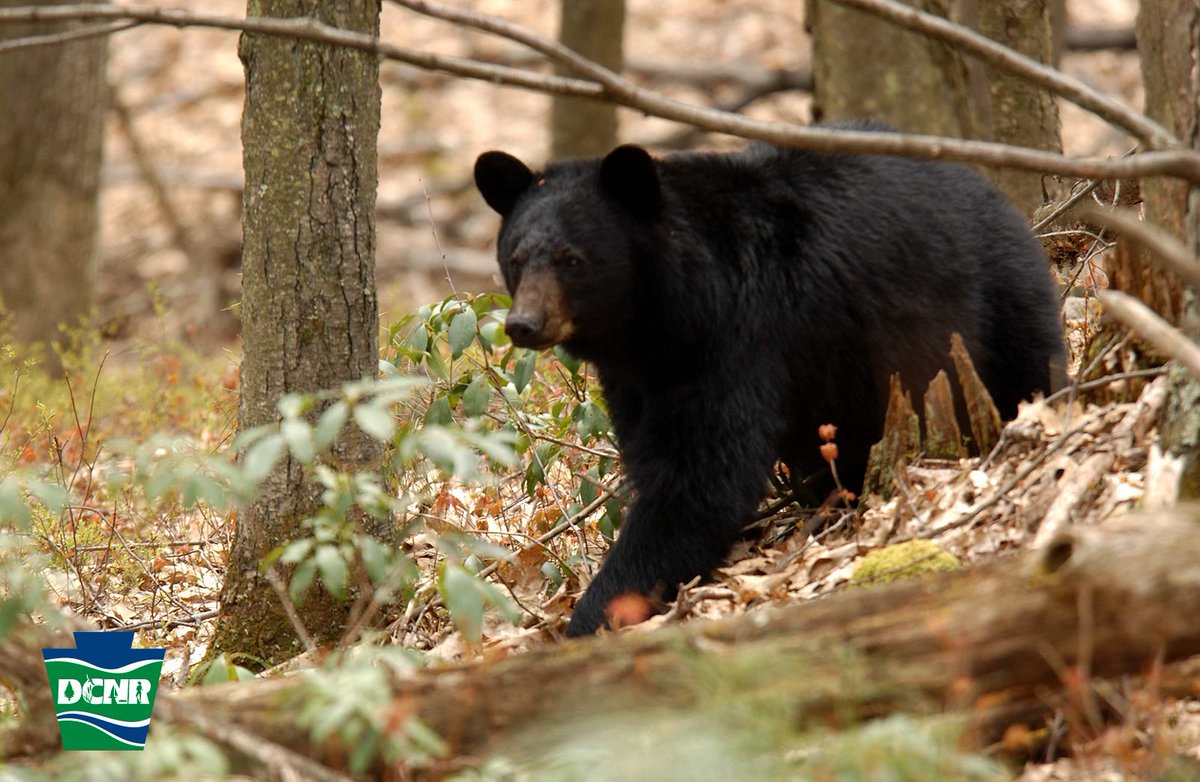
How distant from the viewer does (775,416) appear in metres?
4.68

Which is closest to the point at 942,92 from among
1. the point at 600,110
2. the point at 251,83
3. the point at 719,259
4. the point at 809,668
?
the point at 600,110

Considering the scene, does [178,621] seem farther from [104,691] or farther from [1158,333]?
[1158,333]

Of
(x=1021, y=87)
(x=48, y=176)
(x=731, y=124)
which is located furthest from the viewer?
(x=48, y=176)

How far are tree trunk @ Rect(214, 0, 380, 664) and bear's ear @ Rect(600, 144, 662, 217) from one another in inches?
35.3

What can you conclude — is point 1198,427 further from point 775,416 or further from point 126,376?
point 126,376

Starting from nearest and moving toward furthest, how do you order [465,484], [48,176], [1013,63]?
[1013,63] → [465,484] → [48,176]

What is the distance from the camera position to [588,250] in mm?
4770

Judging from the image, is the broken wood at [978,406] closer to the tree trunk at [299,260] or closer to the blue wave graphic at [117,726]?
the tree trunk at [299,260]

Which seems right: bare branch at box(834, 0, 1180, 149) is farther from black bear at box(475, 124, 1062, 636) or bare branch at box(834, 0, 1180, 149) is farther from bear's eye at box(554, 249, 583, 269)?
bear's eye at box(554, 249, 583, 269)

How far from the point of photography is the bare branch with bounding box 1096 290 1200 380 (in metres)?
2.78

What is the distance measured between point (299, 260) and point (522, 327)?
0.80m

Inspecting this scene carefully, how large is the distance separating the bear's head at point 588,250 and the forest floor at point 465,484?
68 cm

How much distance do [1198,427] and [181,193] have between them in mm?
13583

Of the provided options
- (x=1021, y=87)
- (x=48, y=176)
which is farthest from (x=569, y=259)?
(x=48, y=176)
